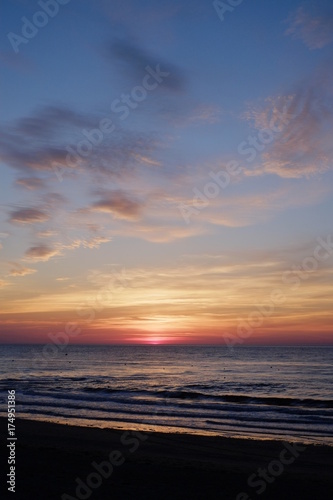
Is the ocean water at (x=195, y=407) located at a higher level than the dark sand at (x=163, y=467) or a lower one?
lower

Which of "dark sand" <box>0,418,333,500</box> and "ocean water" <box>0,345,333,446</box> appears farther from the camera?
"ocean water" <box>0,345,333,446</box>

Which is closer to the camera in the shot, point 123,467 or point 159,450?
point 123,467

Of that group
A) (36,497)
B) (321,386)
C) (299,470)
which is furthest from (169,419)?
(321,386)

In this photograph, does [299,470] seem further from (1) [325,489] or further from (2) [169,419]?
(2) [169,419]

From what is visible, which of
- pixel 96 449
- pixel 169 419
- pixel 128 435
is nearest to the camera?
pixel 96 449

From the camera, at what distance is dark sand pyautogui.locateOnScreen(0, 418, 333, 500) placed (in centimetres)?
1134

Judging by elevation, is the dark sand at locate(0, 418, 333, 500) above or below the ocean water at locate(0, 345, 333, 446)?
above

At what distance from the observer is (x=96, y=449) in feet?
59.2

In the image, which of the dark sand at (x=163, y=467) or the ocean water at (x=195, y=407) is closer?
the dark sand at (x=163, y=467)

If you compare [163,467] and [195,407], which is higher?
[163,467]

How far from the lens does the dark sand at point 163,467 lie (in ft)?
37.2

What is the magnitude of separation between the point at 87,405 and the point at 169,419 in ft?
31.3

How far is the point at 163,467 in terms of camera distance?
14148mm

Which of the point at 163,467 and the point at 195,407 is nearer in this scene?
the point at 163,467
